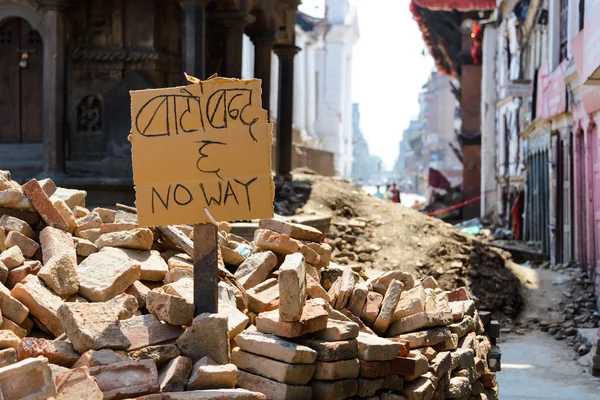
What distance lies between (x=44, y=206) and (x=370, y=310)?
2.15 meters

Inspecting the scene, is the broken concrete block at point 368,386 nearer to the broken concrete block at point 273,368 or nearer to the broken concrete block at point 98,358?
the broken concrete block at point 273,368

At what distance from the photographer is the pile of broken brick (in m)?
3.76

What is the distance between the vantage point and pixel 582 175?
14070mm

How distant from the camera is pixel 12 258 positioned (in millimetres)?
4668

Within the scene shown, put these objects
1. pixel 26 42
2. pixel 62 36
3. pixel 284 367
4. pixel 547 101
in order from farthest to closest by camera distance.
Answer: pixel 547 101
pixel 26 42
pixel 62 36
pixel 284 367

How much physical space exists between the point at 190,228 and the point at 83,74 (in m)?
8.43

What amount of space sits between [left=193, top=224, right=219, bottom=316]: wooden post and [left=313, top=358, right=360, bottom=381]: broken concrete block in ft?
1.99

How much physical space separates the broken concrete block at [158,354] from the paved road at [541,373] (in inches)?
178

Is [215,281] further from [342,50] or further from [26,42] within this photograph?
[342,50]

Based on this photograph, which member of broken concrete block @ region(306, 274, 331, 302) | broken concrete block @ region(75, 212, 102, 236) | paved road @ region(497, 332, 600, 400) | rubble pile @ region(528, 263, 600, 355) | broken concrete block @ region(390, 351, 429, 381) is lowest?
paved road @ region(497, 332, 600, 400)

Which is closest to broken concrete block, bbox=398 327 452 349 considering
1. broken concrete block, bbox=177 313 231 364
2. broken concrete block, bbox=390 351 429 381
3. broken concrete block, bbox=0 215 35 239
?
broken concrete block, bbox=390 351 429 381

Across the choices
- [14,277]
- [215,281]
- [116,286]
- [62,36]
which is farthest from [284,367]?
[62,36]

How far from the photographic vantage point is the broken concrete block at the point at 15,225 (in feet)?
16.7

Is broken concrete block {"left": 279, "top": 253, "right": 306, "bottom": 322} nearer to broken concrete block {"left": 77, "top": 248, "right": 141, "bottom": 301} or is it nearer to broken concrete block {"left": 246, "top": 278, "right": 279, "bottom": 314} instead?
broken concrete block {"left": 246, "top": 278, "right": 279, "bottom": 314}
